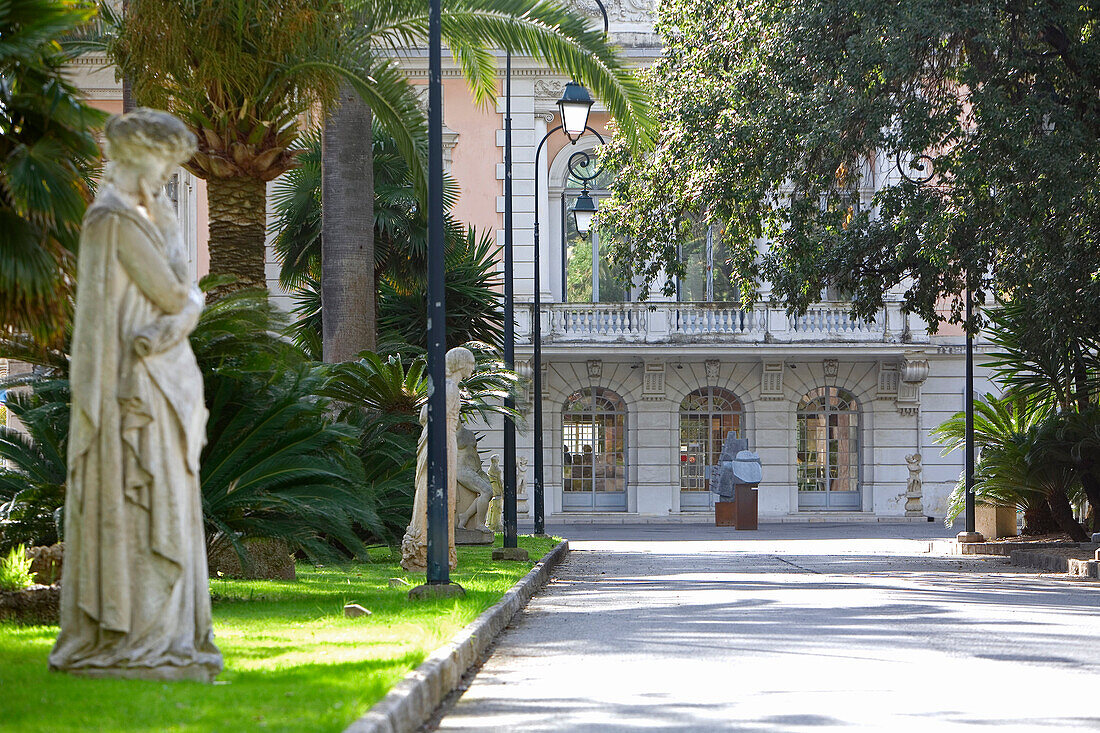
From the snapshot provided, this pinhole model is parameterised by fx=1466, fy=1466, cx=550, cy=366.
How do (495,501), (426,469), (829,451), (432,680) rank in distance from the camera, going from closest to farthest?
(432,680)
(426,469)
(495,501)
(829,451)

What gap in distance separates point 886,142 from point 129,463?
42.6 ft

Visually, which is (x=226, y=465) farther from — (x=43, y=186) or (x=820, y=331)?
(x=820, y=331)

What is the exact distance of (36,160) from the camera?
8.69 meters

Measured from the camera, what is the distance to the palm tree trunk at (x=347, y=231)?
62.2 feet

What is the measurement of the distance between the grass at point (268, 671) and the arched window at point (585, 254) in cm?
2380

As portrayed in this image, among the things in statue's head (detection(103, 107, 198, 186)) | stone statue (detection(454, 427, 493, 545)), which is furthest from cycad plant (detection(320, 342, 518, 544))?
statue's head (detection(103, 107, 198, 186))

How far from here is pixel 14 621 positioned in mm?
9320

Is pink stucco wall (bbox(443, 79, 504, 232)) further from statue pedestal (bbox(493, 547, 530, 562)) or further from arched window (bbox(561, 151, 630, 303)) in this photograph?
statue pedestal (bbox(493, 547, 530, 562))

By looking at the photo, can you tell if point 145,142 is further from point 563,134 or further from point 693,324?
point 563,134

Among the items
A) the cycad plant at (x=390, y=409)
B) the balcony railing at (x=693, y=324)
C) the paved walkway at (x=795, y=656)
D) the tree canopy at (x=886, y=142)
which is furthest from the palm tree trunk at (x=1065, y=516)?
the balcony railing at (x=693, y=324)

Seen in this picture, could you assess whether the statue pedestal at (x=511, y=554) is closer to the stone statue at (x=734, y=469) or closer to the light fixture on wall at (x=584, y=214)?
the light fixture on wall at (x=584, y=214)

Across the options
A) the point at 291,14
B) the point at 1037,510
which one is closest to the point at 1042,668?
the point at 291,14

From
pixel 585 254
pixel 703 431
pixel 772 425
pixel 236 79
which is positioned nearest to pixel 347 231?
pixel 236 79

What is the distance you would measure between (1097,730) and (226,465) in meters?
7.62
